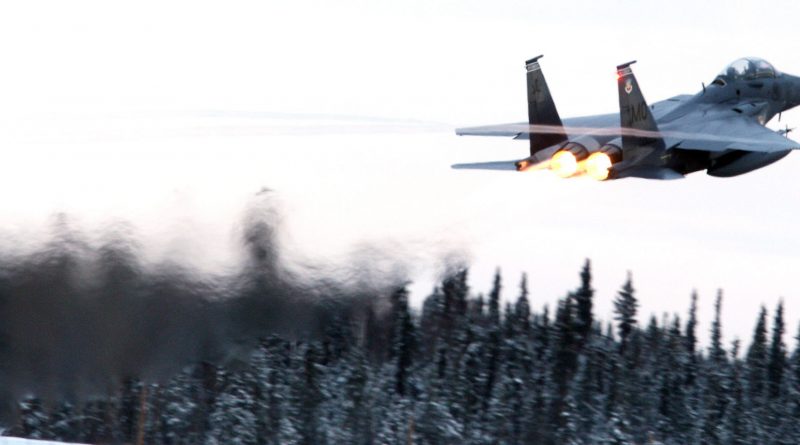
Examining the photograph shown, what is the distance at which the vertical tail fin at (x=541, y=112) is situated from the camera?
28875 millimetres

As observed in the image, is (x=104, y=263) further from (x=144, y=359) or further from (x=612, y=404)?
(x=612, y=404)

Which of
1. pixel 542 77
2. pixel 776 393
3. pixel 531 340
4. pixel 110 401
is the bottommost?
pixel 776 393

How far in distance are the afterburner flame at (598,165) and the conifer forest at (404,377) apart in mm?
13029

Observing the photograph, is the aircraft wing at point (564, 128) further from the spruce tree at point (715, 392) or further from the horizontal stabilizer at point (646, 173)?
the spruce tree at point (715, 392)

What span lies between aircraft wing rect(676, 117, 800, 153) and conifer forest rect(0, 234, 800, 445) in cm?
1408

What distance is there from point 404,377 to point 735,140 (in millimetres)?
51041

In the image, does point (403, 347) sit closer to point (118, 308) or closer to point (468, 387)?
point (468, 387)

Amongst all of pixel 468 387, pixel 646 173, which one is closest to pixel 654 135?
pixel 646 173

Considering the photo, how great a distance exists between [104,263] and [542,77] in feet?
43.9

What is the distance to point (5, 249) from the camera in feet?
110

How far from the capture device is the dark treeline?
5747 centimetres

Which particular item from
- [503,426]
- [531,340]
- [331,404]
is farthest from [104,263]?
→ [531,340]

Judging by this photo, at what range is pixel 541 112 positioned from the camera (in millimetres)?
28938

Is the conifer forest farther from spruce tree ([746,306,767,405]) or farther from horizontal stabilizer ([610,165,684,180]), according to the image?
horizontal stabilizer ([610,165,684,180])
